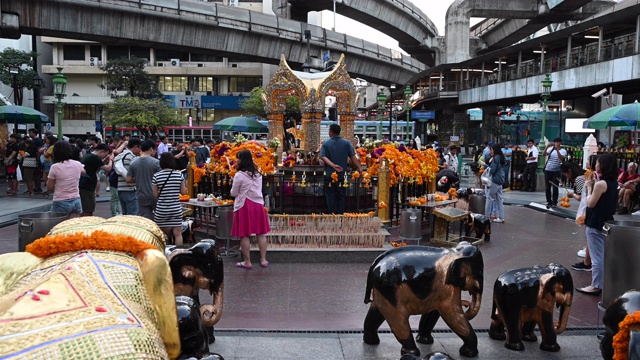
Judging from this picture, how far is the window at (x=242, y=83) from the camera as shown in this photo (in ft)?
195

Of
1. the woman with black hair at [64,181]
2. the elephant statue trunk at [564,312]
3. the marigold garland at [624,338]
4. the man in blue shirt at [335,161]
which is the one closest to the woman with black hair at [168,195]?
the woman with black hair at [64,181]

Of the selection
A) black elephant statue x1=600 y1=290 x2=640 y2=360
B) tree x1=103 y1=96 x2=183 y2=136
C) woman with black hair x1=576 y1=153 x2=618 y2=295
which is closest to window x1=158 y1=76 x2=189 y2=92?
tree x1=103 y1=96 x2=183 y2=136

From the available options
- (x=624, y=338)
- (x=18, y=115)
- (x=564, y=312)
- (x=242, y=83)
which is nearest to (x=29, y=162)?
(x=18, y=115)

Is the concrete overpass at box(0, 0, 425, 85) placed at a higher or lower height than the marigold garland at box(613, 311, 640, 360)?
higher

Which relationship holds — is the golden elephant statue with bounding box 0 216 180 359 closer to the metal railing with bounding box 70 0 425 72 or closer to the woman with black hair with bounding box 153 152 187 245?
the woman with black hair with bounding box 153 152 187 245

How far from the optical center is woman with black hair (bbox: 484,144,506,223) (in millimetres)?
11617

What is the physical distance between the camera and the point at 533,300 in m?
4.85

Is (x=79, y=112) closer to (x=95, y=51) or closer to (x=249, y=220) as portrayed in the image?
(x=95, y=51)

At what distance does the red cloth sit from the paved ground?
622mm

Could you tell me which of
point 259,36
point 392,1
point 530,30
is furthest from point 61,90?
point 530,30

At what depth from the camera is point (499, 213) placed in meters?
12.5

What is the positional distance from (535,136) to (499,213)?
103 ft

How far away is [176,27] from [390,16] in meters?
18.7

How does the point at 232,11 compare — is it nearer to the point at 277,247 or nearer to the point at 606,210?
the point at 277,247
